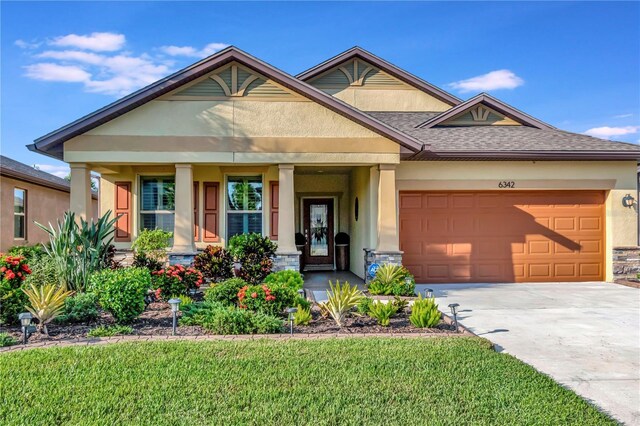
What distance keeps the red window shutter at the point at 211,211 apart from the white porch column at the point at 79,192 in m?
2.88

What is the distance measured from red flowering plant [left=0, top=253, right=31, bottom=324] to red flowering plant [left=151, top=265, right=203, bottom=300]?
1.92 metres

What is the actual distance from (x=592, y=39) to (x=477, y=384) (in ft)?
46.2

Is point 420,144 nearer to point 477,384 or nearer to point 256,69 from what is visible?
point 256,69

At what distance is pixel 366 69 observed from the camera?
46.9ft

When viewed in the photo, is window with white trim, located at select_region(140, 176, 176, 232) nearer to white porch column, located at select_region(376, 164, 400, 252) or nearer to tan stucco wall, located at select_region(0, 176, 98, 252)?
tan stucco wall, located at select_region(0, 176, 98, 252)

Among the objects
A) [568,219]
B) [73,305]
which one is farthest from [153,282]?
[568,219]

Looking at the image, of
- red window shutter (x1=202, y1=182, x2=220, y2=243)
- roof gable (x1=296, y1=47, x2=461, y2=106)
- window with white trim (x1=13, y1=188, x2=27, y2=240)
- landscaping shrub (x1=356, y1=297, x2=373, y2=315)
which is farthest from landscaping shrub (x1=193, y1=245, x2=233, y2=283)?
window with white trim (x1=13, y1=188, x2=27, y2=240)

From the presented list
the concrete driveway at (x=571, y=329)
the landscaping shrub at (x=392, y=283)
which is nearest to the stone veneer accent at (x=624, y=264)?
the concrete driveway at (x=571, y=329)

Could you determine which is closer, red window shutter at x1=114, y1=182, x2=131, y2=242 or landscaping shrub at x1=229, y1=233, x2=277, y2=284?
landscaping shrub at x1=229, y1=233, x2=277, y2=284

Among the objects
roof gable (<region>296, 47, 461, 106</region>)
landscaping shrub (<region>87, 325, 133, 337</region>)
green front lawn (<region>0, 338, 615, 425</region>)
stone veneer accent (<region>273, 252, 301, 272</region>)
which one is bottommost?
green front lawn (<region>0, 338, 615, 425</region>)

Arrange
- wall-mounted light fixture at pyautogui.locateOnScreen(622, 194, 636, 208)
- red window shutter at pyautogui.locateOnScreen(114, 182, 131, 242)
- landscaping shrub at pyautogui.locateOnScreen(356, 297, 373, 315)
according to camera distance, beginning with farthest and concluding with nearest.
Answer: red window shutter at pyautogui.locateOnScreen(114, 182, 131, 242) < wall-mounted light fixture at pyautogui.locateOnScreen(622, 194, 636, 208) < landscaping shrub at pyautogui.locateOnScreen(356, 297, 373, 315)

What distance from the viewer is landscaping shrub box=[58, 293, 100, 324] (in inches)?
227

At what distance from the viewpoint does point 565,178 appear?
424 inches

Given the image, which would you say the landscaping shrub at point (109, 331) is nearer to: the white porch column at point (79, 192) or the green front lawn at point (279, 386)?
the green front lawn at point (279, 386)
